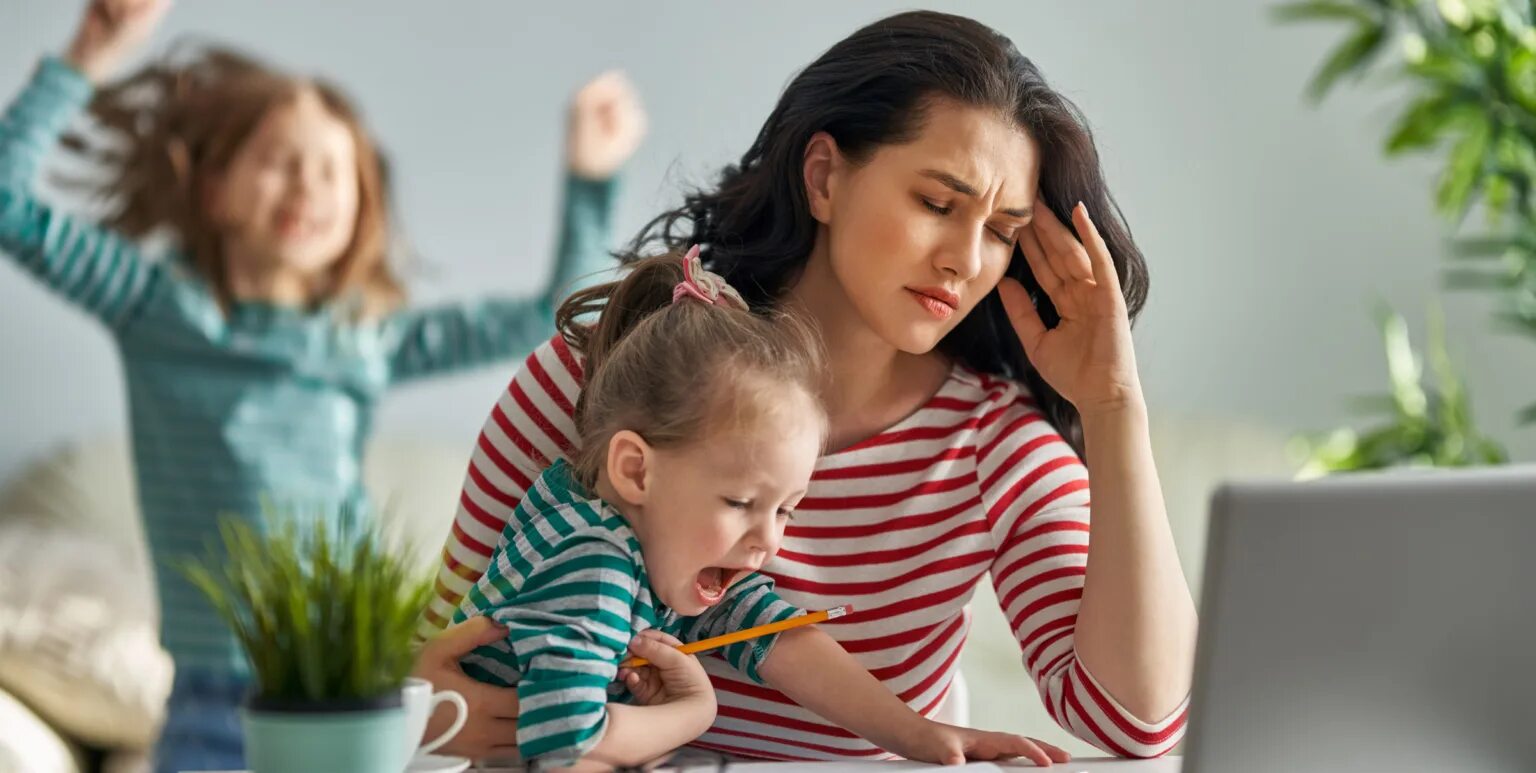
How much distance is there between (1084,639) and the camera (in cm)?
134

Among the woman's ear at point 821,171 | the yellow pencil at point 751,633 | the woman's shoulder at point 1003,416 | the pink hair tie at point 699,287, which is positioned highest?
the woman's ear at point 821,171

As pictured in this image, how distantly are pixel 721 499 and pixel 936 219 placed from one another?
0.38 m

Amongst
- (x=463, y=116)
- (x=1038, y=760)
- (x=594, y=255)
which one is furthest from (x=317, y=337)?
(x=1038, y=760)

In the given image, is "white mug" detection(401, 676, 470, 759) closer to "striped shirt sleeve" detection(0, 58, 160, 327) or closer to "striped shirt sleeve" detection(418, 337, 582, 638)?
"striped shirt sleeve" detection(418, 337, 582, 638)

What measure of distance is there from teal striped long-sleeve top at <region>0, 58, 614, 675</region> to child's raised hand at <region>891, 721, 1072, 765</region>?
1.32 metres

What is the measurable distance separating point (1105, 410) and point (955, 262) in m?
0.18

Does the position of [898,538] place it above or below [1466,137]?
below

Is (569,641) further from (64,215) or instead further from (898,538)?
(64,215)

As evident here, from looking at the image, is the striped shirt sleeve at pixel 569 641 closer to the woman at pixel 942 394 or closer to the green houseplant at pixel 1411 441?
the woman at pixel 942 394

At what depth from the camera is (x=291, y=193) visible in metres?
2.47

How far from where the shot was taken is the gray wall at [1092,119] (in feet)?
10.5

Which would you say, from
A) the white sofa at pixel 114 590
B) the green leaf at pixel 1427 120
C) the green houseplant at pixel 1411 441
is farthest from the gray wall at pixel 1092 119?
the green leaf at pixel 1427 120

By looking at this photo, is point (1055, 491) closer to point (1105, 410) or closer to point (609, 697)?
point (1105, 410)

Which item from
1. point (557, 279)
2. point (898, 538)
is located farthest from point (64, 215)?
point (898, 538)
